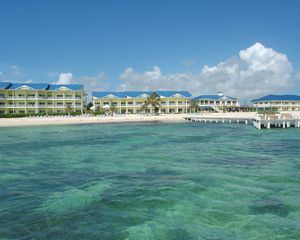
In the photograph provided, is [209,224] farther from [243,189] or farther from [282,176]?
[282,176]

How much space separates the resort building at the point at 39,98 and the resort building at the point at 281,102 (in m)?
63.8

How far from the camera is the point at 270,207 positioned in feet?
34.4

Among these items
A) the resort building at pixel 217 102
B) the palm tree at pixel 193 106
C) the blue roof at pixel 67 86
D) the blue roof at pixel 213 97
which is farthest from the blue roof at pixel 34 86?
the blue roof at pixel 213 97

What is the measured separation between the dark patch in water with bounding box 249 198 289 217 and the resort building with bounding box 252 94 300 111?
105 m

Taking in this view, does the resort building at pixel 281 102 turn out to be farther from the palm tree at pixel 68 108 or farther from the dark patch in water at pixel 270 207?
the dark patch in water at pixel 270 207

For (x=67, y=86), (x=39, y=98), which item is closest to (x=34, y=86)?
(x=39, y=98)

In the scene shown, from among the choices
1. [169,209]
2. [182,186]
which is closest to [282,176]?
[182,186]

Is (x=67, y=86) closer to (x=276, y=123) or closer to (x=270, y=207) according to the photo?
(x=276, y=123)

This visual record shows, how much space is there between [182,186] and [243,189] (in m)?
2.44

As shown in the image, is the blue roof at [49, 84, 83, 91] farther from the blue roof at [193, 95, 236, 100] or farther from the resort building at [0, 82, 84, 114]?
the blue roof at [193, 95, 236, 100]

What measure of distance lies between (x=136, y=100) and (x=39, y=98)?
2881 cm

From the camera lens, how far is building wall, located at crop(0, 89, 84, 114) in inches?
3211

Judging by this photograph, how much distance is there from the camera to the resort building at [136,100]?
96.8 m

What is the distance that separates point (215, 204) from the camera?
36.2 ft
